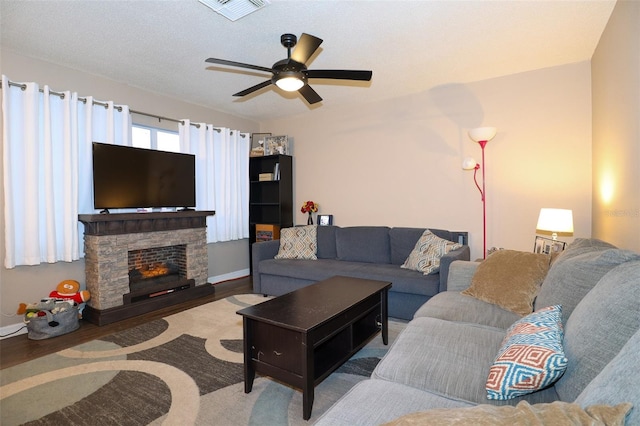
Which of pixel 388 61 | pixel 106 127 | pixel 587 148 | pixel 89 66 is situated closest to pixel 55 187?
pixel 106 127

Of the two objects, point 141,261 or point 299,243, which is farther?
point 299,243

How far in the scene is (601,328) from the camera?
1.05m

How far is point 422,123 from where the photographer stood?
168 inches

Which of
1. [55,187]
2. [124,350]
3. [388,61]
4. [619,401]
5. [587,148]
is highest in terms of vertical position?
[388,61]

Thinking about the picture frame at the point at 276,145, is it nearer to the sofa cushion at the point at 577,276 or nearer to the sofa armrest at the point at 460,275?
the sofa armrest at the point at 460,275

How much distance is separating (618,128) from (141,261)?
487cm

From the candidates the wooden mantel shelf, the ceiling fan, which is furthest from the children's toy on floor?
the ceiling fan

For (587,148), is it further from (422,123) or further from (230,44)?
(230,44)

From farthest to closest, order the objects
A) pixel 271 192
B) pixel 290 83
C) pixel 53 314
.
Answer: pixel 271 192 < pixel 53 314 < pixel 290 83

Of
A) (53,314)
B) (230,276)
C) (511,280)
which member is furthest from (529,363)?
(230,276)

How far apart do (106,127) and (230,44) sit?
72.1 inches

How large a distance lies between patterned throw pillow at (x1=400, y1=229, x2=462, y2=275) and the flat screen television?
2.94 metres

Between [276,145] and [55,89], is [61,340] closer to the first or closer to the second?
[55,89]

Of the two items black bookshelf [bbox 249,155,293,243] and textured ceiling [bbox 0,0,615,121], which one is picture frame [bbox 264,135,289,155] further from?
textured ceiling [bbox 0,0,615,121]
